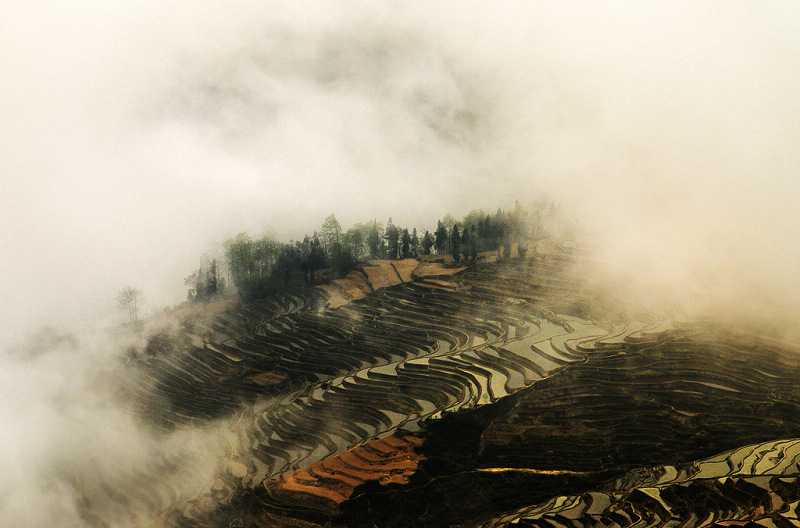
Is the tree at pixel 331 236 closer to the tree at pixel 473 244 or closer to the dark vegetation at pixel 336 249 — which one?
the dark vegetation at pixel 336 249

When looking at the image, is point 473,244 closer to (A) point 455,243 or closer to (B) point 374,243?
(A) point 455,243

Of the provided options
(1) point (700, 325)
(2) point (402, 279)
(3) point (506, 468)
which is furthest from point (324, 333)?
(1) point (700, 325)

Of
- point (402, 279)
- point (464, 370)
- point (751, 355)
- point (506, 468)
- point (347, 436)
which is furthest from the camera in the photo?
point (402, 279)

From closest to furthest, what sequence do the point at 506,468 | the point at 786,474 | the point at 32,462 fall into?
1. the point at 786,474
2. the point at 506,468
3. the point at 32,462

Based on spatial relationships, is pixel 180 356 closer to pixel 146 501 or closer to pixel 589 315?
pixel 146 501

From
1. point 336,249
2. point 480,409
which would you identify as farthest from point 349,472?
point 336,249

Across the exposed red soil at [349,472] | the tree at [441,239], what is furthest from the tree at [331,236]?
the exposed red soil at [349,472]

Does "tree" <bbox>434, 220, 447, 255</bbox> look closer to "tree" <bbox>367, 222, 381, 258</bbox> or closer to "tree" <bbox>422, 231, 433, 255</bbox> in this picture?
"tree" <bbox>422, 231, 433, 255</bbox>
